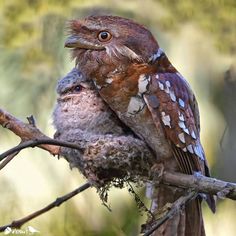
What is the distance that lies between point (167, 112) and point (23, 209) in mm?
1417

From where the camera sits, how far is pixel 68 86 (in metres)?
2.55

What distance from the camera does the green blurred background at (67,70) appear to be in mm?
3576

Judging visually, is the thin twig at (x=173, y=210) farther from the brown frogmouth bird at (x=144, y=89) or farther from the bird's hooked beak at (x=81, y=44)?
the bird's hooked beak at (x=81, y=44)

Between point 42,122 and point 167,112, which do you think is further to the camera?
point 42,122

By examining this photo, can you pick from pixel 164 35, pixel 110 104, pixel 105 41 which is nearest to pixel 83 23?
pixel 105 41

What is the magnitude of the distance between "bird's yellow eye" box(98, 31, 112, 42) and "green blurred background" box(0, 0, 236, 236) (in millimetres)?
1124

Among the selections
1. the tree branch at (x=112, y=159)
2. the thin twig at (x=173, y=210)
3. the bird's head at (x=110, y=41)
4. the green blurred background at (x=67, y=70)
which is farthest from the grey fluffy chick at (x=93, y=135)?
the green blurred background at (x=67, y=70)

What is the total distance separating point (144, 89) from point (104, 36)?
205 millimetres

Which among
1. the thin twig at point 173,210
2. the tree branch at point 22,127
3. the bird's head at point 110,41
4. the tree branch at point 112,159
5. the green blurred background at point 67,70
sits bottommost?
the thin twig at point 173,210

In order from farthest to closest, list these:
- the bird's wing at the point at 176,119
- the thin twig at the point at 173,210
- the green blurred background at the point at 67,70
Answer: the green blurred background at the point at 67,70 < the bird's wing at the point at 176,119 < the thin twig at the point at 173,210

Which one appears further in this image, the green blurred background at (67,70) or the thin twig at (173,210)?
the green blurred background at (67,70)

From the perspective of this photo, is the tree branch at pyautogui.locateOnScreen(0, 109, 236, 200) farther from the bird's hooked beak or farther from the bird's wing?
the bird's hooked beak

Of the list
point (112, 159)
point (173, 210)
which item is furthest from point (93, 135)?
point (173, 210)

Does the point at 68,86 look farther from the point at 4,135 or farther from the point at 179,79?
the point at 4,135
